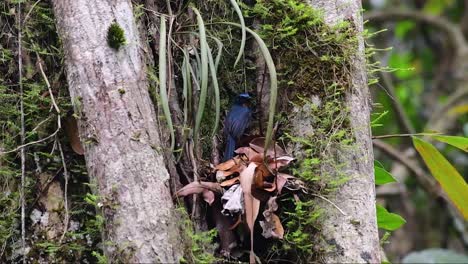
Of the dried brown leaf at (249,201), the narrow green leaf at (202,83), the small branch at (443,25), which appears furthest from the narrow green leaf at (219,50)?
the small branch at (443,25)

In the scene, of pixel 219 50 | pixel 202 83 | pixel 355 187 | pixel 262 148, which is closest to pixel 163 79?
pixel 202 83

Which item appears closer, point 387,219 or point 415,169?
point 387,219

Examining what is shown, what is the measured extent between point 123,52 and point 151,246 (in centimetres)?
55

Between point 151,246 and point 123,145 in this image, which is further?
point 123,145

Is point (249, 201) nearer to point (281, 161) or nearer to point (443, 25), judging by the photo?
point (281, 161)

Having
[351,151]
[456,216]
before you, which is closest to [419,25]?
[456,216]

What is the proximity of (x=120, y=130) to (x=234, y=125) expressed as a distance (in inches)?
15.8

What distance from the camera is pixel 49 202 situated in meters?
1.93

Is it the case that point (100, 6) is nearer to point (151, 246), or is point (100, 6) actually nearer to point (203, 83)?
point (203, 83)

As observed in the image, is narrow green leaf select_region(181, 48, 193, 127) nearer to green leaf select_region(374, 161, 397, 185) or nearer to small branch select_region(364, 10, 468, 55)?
green leaf select_region(374, 161, 397, 185)

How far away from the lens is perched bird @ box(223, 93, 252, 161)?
1993 mm

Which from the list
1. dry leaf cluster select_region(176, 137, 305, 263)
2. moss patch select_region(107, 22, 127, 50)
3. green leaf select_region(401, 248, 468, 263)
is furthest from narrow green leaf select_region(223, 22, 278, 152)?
green leaf select_region(401, 248, 468, 263)

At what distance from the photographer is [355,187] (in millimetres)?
1822

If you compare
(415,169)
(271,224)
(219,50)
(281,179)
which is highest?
(219,50)
